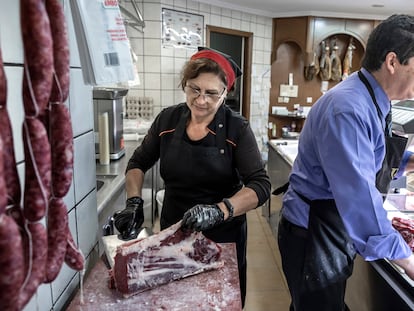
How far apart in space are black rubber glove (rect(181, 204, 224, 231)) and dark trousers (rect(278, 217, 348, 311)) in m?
0.43

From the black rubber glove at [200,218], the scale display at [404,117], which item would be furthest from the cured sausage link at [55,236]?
the scale display at [404,117]

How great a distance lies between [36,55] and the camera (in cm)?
39

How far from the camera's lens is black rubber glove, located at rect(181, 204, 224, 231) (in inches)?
42.3

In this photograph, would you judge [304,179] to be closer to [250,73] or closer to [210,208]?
[210,208]

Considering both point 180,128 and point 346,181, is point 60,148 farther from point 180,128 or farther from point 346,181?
point 180,128

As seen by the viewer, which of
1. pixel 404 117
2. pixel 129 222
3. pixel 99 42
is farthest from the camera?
pixel 404 117

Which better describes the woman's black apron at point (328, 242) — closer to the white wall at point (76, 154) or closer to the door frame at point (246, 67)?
the white wall at point (76, 154)

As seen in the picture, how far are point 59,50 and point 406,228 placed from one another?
52.2 inches

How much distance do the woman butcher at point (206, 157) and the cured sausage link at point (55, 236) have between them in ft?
2.50

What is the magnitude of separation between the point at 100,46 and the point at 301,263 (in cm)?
106

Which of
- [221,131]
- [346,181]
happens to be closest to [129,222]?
[221,131]

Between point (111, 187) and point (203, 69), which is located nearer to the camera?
point (203, 69)

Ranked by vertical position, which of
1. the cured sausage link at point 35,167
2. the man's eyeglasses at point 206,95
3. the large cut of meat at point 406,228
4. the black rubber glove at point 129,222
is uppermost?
the man's eyeglasses at point 206,95

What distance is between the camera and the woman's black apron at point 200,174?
1.41 meters
